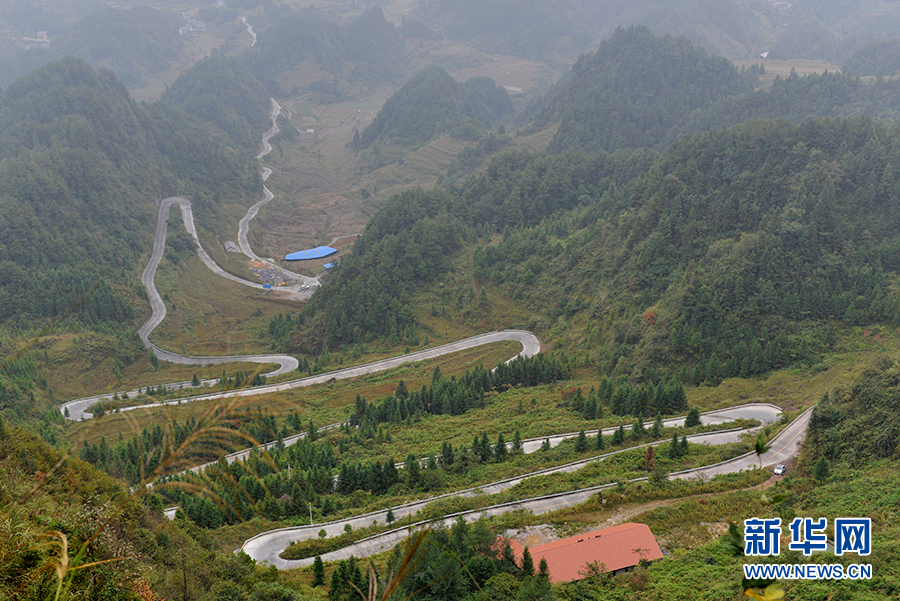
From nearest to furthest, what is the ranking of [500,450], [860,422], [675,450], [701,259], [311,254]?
[860,422], [675,450], [500,450], [701,259], [311,254]

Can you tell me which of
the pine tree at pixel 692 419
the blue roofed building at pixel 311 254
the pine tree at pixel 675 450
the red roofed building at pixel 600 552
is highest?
the blue roofed building at pixel 311 254

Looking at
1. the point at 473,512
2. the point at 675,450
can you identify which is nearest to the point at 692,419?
the point at 675,450

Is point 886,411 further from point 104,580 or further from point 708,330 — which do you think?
point 104,580

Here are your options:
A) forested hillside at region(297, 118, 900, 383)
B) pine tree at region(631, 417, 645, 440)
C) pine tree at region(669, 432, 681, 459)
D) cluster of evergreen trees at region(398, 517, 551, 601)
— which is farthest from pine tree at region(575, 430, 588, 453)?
forested hillside at region(297, 118, 900, 383)

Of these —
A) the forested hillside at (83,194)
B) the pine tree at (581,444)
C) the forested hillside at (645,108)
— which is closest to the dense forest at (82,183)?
the forested hillside at (83,194)

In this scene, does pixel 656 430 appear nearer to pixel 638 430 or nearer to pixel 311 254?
pixel 638 430

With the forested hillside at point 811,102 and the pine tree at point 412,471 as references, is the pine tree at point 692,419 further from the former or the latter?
the forested hillside at point 811,102

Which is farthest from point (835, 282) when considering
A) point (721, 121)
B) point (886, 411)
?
point (721, 121)

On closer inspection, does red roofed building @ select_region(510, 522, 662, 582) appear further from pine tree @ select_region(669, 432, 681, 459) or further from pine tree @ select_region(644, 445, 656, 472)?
pine tree @ select_region(669, 432, 681, 459)
